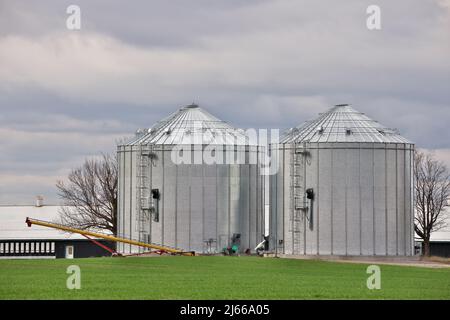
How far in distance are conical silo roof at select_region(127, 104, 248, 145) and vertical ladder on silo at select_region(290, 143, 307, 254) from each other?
19.1 ft

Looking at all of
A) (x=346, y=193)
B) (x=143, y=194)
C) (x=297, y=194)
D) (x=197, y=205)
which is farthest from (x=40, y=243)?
(x=346, y=193)

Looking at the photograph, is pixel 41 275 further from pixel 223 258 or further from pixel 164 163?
pixel 164 163

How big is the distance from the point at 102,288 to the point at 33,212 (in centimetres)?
7984

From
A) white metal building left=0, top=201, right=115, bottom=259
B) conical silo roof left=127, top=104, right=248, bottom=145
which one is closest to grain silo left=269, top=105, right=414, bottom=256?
conical silo roof left=127, top=104, right=248, bottom=145

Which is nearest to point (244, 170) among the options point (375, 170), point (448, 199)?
point (375, 170)

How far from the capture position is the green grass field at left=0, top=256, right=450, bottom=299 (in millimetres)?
40062

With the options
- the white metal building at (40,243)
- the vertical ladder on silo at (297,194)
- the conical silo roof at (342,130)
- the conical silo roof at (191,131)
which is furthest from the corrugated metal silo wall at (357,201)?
the white metal building at (40,243)

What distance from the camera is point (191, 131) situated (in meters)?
83.4

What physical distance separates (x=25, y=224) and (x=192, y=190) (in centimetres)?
3972

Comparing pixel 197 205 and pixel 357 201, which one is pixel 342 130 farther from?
pixel 197 205

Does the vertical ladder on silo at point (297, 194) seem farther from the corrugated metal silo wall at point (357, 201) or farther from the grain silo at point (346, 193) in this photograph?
the corrugated metal silo wall at point (357, 201)

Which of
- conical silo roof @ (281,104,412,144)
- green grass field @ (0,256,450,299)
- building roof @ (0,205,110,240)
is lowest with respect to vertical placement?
green grass field @ (0,256,450,299)

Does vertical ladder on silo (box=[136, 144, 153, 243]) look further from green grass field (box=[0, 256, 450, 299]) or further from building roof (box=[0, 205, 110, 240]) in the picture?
building roof (box=[0, 205, 110, 240])

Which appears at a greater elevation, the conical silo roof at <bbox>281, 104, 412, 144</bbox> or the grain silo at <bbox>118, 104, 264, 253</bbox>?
the conical silo roof at <bbox>281, 104, 412, 144</bbox>
